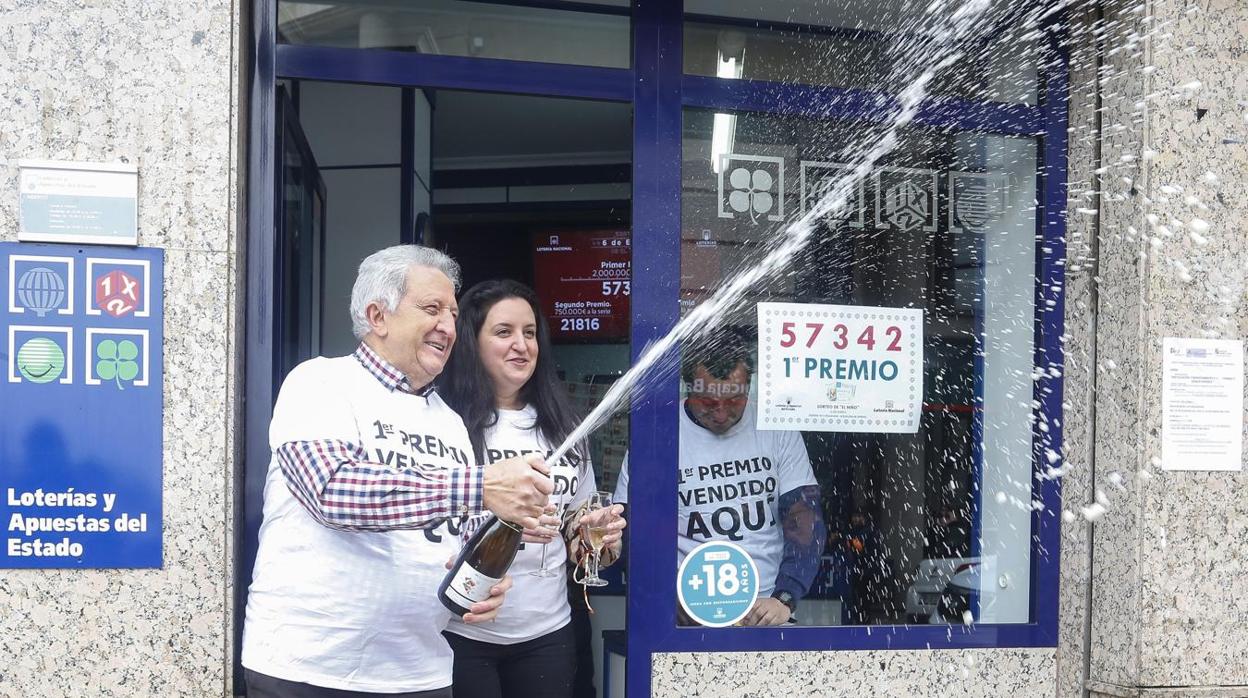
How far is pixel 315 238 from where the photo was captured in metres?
6.05

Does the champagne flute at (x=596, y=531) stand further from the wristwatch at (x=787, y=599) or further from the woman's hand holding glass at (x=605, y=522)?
the wristwatch at (x=787, y=599)

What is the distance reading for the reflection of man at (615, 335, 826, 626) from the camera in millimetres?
4566

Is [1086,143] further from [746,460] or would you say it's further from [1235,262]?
[746,460]

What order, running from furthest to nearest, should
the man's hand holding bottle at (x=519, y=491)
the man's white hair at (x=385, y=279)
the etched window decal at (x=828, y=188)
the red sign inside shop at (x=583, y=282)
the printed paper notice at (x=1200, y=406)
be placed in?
the red sign inside shop at (x=583, y=282) < the etched window decal at (x=828, y=188) < the printed paper notice at (x=1200, y=406) < the man's white hair at (x=385, y=279) < the man's hand holding bottle at (x=519, y=491)

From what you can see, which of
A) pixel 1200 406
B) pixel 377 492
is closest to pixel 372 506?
pixel 377 492

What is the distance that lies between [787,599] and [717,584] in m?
0.30

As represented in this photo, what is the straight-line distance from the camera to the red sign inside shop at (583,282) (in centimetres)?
724

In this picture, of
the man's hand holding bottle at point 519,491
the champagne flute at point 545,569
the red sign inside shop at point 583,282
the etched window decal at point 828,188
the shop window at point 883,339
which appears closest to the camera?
the man's hand holding bottle at point 519,491

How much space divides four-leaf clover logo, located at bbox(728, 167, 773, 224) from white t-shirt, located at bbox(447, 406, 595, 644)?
114 centimetres

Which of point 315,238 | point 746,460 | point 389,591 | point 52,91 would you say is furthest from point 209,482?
point 315,238

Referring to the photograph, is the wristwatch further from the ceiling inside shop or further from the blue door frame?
the ceiling inside shop

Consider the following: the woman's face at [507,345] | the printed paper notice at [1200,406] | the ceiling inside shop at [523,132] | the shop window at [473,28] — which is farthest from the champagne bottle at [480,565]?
the ceiling inside shop at [523,132]

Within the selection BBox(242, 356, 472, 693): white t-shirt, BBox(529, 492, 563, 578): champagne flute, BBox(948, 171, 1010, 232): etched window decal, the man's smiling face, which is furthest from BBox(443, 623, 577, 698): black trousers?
BBox(948, 171, 1010, 232): etched window decal

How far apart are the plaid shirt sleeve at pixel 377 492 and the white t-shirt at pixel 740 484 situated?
158cm
